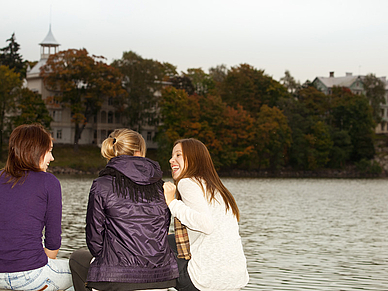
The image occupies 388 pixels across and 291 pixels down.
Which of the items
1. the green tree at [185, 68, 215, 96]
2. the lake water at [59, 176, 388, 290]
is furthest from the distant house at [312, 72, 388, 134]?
the lake water at [59, 176, 388, 290]

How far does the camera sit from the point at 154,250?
11.9 feet

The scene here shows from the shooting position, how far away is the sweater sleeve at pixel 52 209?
12.4 ft

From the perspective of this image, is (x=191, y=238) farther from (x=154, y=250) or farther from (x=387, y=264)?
(x=387, y=264)

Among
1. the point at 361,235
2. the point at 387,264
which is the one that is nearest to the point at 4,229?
the point at 387,264

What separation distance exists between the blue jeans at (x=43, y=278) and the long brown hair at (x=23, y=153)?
0.62 metres

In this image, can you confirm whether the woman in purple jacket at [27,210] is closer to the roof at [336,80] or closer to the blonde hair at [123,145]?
the blonde hair at [123,145]

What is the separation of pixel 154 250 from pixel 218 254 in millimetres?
517

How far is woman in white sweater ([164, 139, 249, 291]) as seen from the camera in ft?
12.6

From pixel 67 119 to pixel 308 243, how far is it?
5463 cm

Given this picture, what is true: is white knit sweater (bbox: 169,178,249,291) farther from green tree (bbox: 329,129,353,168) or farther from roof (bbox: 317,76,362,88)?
roof (bbox: 317,76,362,88)

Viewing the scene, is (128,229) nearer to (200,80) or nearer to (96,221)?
(96,221)

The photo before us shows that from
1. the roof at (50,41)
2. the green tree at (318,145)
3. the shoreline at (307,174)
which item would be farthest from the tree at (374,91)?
the roof at (50,41)

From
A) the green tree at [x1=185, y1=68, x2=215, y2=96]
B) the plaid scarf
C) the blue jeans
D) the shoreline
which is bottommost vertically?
the shoreline

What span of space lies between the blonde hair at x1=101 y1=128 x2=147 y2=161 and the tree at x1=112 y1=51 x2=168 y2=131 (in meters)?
58.5
